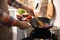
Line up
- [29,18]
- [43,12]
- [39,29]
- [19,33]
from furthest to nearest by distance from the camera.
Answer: [43,12], [19,33], [29,18], [39,29]

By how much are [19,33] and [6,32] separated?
9.8 inches

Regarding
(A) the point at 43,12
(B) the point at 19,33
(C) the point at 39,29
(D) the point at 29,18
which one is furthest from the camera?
(A) the point at 43,12

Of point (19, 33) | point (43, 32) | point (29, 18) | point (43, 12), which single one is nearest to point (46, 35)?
point (43, 32)

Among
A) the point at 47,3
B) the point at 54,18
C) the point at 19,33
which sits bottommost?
the point at 19,33

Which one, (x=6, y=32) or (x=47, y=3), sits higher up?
(x=47, y=3)

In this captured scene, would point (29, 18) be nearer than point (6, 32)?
No

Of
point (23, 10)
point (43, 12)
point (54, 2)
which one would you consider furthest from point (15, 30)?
point (54, 2)

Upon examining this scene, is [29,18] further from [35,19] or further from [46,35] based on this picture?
[46,35]

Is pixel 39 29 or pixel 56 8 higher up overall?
pixel 56 8

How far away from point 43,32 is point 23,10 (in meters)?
0.41

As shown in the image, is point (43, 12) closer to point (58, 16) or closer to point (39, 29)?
point (58, 16)

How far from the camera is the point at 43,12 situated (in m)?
1.33

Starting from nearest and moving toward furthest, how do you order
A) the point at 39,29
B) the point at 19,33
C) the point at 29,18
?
the point at 39,29 < the point at 29,18 < the point at 19,33

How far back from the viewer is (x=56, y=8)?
1236 millimetres
